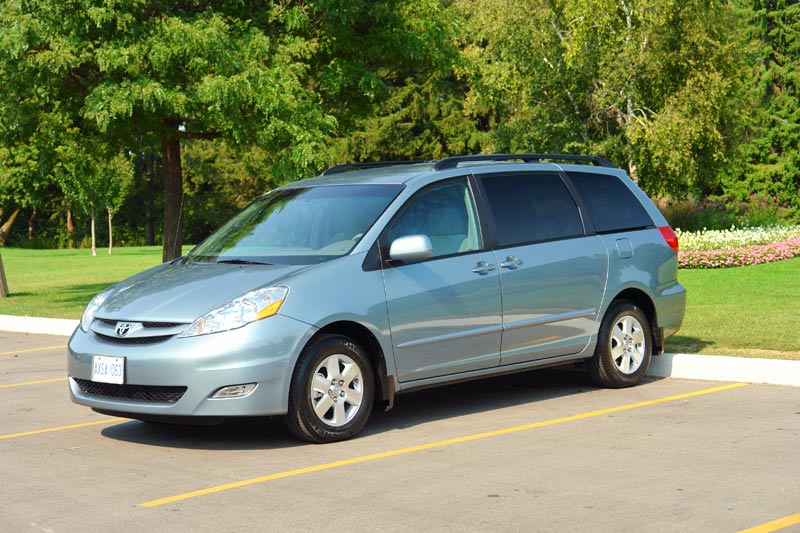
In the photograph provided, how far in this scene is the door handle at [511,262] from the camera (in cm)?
863

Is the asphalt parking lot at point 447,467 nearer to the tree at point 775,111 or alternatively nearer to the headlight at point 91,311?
the headlight at point 91,311

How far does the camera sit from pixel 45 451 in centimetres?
759

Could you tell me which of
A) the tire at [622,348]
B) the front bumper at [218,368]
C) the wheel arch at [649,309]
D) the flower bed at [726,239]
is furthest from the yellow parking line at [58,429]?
the flower bed at [726,239]

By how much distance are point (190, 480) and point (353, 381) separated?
1.50 m

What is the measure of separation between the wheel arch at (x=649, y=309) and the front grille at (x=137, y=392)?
425 cm

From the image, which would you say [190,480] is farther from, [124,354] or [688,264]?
[688,264]

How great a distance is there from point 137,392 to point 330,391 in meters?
1.27

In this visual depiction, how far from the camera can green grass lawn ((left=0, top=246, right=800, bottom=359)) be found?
459 inches

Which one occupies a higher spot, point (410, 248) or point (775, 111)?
point (775, 111)

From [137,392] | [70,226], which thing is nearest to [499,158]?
[137,392]

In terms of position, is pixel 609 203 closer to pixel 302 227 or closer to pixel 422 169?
pixel 422 169

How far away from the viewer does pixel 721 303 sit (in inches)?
654

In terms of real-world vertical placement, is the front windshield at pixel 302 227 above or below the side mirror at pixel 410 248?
above

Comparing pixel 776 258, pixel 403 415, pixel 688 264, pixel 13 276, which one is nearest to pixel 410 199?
pixel 403 415
